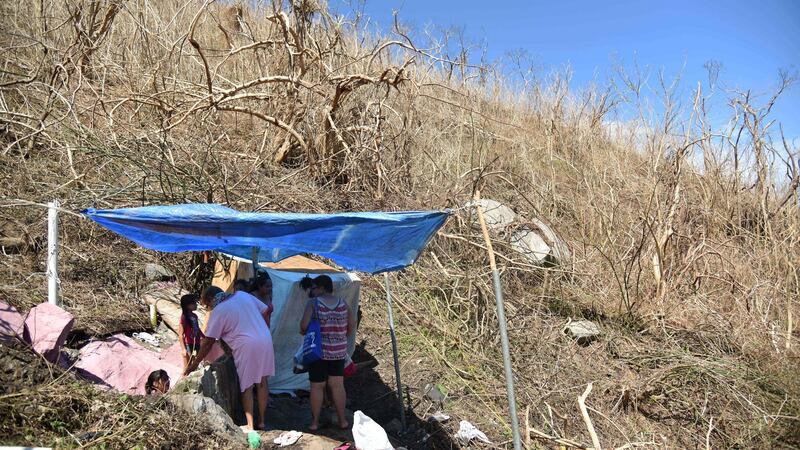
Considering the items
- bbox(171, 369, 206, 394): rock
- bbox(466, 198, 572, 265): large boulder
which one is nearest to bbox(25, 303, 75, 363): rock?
bbox(171, 369, 206, 394): rock

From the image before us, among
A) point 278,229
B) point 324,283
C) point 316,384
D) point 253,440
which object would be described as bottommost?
point 253,440

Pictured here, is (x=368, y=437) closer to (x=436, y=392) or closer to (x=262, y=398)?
(x=262, y=398)

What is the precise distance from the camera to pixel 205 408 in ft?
13.4

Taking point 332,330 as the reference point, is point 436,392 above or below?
below

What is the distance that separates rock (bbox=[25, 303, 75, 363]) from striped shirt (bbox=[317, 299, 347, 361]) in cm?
185

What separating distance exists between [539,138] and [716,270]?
4.91m

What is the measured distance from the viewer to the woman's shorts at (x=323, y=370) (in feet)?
16.4

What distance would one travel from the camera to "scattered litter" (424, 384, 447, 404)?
21.3 ft

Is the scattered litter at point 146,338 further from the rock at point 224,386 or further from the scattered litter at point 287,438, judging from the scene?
the scattered litter at point 287,438

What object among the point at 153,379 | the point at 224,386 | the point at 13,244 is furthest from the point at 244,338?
the point at 13,244

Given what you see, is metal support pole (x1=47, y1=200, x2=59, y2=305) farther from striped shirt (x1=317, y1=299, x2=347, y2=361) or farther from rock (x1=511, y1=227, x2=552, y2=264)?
rock (x1=511, y1=227, x2=552, y2=264)

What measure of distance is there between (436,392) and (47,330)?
12.6 ft

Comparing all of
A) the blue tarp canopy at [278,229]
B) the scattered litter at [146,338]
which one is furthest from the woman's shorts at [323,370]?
the scattered litter at [146,338]

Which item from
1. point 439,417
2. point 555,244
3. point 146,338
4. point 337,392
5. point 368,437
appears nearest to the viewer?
point 368,437
